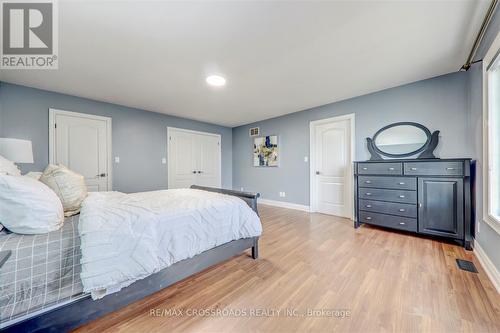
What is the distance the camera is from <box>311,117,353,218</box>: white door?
371cm

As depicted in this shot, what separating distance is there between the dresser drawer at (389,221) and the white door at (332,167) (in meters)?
0.58

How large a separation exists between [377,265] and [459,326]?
29.1 inches

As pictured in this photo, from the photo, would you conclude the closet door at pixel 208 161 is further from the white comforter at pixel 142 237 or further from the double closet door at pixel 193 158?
the white comforter at pixel 142 237

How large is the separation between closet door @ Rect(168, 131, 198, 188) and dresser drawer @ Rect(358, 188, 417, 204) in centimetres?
392

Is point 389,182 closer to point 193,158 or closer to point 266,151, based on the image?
point 266,151

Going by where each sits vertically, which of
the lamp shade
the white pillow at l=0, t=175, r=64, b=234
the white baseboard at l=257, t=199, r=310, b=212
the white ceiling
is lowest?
the white baseboard at l=257, t=199, r=310, b=212

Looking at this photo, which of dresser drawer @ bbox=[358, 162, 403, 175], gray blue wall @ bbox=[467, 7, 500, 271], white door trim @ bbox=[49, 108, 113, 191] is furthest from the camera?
white door trim @ bbox=[49, 108, 113, 191]

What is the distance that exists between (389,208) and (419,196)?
1.31 feet

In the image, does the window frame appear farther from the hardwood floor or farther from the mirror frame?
the mirror frame

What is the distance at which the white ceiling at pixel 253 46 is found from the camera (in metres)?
1.58

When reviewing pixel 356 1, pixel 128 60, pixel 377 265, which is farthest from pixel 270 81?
pixel 377 265

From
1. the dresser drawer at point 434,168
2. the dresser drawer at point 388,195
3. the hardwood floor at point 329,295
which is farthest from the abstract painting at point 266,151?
the hardwood floor at point 329,295

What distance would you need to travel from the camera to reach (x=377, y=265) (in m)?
1.96

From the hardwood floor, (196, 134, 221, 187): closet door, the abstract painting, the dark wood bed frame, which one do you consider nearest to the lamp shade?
the dark wood bed frame
